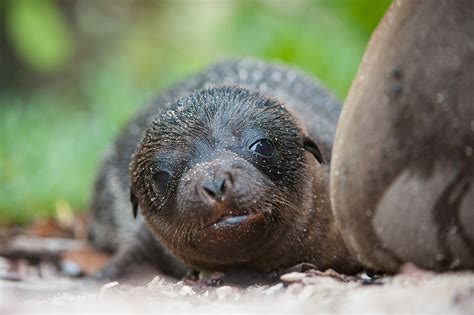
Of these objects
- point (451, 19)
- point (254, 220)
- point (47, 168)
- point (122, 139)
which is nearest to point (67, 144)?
point (47, 168)

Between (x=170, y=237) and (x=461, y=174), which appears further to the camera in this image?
(x=170, y=237)

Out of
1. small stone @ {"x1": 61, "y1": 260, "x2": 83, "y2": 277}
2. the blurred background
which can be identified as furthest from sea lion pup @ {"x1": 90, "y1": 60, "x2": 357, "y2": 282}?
the blurred background

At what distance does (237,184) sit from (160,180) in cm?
73

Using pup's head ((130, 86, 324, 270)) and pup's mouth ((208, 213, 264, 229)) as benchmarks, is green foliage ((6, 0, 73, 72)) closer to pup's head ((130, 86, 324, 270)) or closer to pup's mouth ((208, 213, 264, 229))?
pup's head ((130, 86, 324, 270))

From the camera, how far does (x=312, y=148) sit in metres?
5.03

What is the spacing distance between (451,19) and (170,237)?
2064 millimetres

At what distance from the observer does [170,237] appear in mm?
4844

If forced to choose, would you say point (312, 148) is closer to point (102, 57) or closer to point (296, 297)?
point (296, 297)

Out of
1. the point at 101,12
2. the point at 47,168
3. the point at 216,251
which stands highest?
the point at 101,12

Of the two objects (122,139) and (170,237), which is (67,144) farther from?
(170,237)

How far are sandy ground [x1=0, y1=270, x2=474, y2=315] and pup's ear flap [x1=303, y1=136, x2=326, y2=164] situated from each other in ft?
3.66

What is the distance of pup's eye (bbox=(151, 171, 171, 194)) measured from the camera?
186 inches

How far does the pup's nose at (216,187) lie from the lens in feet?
13.5

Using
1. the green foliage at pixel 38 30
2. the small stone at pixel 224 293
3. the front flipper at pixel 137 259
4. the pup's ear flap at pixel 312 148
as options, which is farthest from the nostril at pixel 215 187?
the green foliage at pixel 38 30
